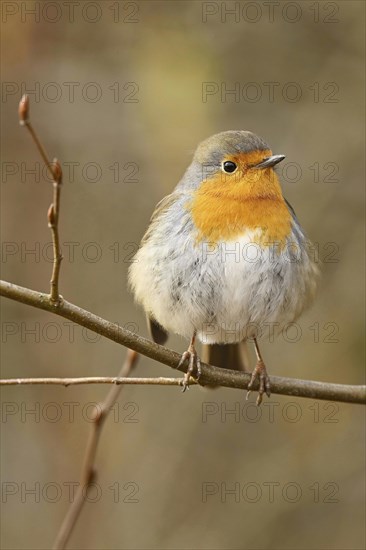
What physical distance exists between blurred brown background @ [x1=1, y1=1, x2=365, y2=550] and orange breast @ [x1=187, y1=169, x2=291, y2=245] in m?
1.80

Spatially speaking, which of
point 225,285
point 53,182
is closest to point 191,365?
point 225,285

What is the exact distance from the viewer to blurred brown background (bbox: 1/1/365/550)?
6160 millimetres

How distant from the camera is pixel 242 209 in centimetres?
443

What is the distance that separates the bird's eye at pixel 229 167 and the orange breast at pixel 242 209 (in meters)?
A: 0.03

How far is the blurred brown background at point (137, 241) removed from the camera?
6160 millimetres

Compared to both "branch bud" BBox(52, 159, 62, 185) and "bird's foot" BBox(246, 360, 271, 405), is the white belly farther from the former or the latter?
"branch bud" BBox(52, 159, 62, 185)

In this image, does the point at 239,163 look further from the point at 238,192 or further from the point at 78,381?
the point at 78,381

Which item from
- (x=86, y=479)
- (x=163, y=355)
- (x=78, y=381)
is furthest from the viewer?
(x=163, y=355)

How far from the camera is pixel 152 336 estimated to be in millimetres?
5234

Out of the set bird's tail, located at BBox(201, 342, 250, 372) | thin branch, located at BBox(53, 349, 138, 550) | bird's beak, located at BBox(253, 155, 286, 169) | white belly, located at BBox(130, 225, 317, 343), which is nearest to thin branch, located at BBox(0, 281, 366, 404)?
thin branch, located at BBox(53, 349, 138, 550)

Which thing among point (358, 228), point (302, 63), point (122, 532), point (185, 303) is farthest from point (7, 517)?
point (302, 63)

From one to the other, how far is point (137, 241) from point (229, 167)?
8.29 ft

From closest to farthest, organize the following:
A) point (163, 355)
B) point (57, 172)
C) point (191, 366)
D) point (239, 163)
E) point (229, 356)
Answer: point (57, 172) → point (163, 355) → point (191, 366) → point (239, 163) → point (229, 356)

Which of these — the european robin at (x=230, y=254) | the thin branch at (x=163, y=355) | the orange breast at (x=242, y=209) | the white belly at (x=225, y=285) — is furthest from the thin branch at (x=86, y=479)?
the orange breast at (x=242, y=209)
